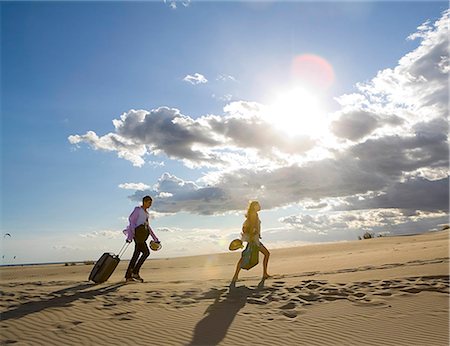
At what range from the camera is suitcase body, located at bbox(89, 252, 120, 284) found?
35.6 ft

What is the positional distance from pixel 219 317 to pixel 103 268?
5.50 metres

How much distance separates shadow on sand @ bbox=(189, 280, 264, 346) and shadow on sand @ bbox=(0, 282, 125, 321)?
9.51ft

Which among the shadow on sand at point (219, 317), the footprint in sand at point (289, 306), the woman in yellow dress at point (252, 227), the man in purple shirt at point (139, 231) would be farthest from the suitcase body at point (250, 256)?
the man in purple shirt at point (139, 231)

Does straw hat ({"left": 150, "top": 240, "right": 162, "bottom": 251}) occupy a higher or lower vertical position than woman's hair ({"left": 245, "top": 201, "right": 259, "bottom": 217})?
lower

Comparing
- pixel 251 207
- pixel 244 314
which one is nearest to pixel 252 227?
pixel 251 207

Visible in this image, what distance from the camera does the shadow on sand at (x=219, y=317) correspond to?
5539 mm

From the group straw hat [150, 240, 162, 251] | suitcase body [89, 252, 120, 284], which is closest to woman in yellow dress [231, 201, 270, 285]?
straw hat [150, 240, 162, 251]

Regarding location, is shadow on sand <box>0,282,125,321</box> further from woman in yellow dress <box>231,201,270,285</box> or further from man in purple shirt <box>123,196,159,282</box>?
woman in yellow dress <box>231,201,270,285</box>

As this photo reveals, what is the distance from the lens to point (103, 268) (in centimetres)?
1090

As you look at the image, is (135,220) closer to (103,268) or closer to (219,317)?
(103,268)

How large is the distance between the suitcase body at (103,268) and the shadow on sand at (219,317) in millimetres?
3986

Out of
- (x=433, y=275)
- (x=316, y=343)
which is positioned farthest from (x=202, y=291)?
(x=433, y=275)

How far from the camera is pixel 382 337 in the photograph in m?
5.46

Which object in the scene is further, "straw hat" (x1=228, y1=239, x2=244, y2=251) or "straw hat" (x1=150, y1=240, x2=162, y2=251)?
"straw hat" (x1=150, y1=240, x2=162, y2=251)
